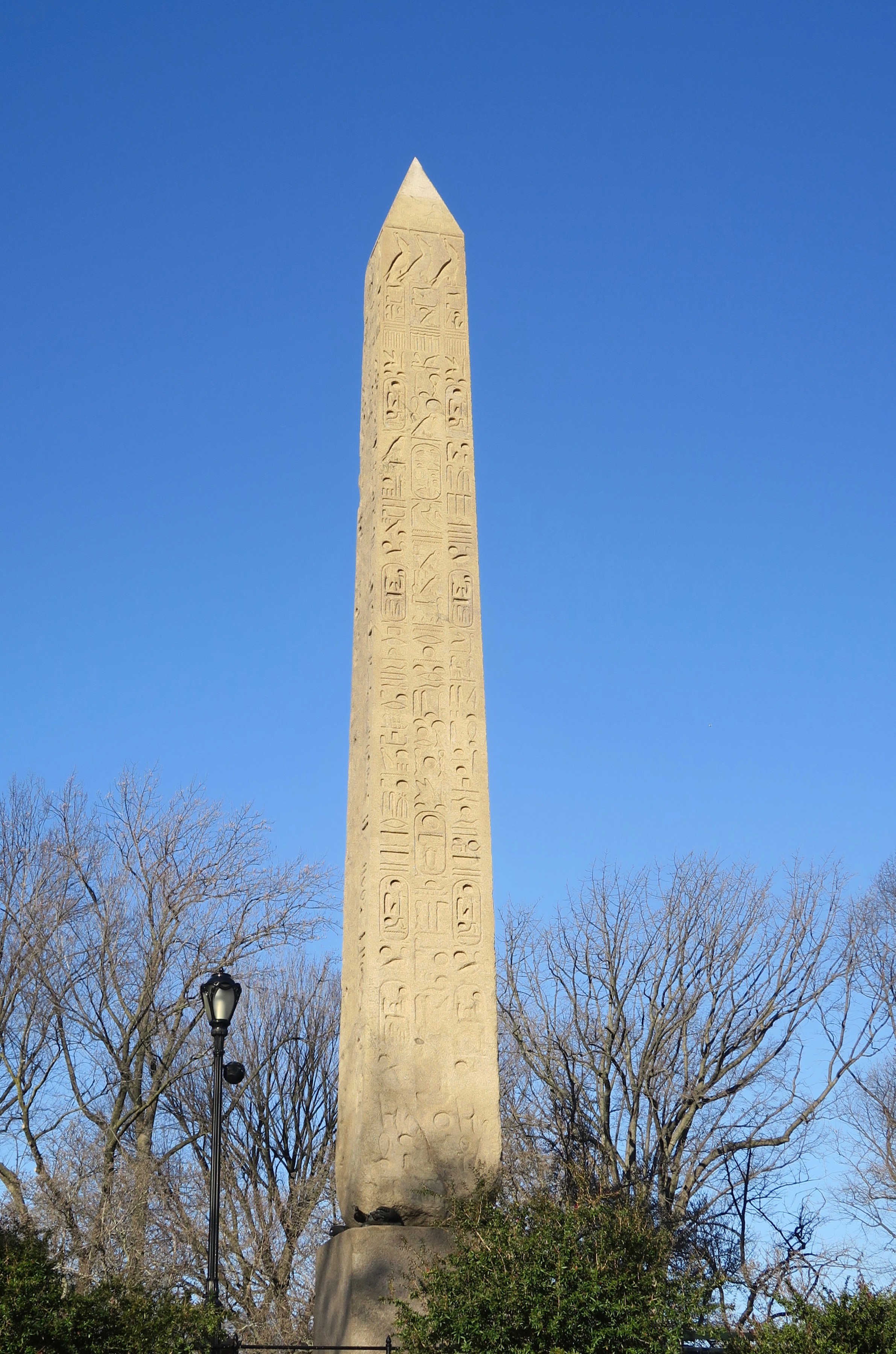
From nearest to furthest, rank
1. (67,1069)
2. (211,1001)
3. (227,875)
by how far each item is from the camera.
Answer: (211,1001) → (67,1069) → (227,875)

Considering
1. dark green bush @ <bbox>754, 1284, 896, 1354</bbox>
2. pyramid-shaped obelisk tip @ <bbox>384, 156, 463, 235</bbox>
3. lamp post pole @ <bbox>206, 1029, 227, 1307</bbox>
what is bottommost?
dark green bush @ <bbox>754, 1284, 896, 1354</bbox>

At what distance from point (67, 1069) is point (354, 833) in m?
14.1

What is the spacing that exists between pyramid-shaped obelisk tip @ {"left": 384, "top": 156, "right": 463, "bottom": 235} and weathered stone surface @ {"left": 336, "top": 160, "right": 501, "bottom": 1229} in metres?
0.03

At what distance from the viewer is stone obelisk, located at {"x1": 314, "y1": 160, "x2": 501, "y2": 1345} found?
306 inches

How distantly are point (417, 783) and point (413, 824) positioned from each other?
11.7 inches

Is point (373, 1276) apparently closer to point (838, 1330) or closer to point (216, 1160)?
point (838, 1330)

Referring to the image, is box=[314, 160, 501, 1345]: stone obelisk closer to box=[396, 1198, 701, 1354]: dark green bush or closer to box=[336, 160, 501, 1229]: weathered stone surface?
box=[336, 160, 501, 1229]: weathered stone surface

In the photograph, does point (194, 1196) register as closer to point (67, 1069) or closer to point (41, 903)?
point (67, 1069)

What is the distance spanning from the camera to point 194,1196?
865 inches

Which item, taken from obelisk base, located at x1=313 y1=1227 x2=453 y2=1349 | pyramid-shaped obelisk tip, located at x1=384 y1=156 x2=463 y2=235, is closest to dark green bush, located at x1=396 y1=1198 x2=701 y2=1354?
obelisk base, located at x1=313 y1=1227 x2=453 y2=1349

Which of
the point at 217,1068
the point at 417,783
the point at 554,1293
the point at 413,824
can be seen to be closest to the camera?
the point at 554,1293

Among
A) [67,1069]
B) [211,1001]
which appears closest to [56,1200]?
[67,1069]

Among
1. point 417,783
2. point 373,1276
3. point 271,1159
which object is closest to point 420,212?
point 417,783

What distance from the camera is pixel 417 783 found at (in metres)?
8.68
